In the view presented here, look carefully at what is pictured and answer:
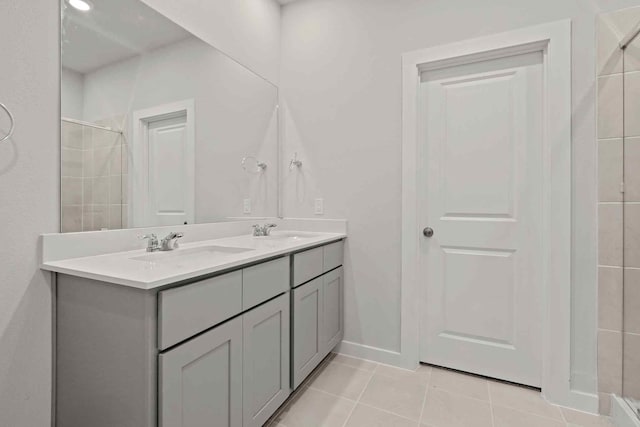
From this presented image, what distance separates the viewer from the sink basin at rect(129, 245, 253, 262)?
4.31ft

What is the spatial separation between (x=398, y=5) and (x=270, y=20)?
0.96m

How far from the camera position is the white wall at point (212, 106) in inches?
54.6

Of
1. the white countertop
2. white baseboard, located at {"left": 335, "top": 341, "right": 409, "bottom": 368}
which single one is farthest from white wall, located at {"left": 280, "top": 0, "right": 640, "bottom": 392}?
the white countertop

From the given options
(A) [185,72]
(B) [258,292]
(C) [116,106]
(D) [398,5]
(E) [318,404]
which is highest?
(D) [398,5]

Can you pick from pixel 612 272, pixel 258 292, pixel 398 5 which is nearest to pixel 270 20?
pixel 398 5

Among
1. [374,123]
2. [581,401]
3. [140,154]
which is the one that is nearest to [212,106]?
[140,154]

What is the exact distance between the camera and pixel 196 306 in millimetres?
998

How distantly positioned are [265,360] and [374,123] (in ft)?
5.24

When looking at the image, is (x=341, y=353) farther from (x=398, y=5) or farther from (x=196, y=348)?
(x=398, y=5)

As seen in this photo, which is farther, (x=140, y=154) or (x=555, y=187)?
(x=555, y=187)

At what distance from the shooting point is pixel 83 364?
1025mm

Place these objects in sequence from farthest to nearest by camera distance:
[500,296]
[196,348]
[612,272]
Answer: [500,296] < [612,272] < [196,348]

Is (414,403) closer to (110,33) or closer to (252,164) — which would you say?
(252,164)

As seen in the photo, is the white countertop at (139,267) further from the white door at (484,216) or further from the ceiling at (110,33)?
the white door at (484,216)
